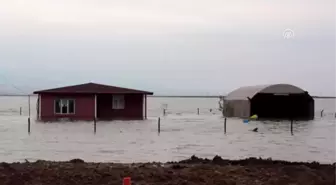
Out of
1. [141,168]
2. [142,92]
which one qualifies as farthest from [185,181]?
[142,92]

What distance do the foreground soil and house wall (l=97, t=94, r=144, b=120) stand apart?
29461 millimetres

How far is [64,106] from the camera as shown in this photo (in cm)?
3975

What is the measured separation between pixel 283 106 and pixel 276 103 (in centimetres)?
80

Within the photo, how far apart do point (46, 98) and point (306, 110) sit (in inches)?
993

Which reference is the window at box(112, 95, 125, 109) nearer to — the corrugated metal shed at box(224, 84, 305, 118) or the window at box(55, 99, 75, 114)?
the window at box(55, 99, 75, 114)

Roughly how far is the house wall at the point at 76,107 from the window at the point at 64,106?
28cm

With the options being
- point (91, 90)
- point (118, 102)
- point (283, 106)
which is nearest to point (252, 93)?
point (283, 106)

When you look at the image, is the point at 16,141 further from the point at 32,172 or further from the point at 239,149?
the point at 32,172

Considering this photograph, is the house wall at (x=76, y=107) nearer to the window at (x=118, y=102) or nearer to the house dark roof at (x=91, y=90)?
the house dark roof at (x=91, y=90)

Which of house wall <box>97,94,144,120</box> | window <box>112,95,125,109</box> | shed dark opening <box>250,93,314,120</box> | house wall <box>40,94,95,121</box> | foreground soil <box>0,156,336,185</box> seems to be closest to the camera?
foreground soil <box>0,156,336,185</box>

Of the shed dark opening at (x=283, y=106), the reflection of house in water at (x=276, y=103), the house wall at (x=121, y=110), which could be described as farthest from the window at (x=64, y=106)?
the shed dark opening at (x=283, y=106)

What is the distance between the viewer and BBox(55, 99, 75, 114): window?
39.6 m

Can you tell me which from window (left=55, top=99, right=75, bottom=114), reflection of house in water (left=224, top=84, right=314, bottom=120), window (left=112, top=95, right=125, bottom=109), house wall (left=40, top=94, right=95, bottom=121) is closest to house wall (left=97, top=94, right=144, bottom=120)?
window (left=112, top=95, right=125, bottom=109)

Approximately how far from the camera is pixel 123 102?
40.9 metres
